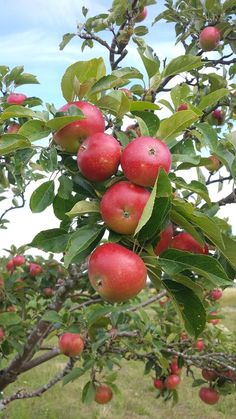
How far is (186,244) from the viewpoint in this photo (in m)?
1.05

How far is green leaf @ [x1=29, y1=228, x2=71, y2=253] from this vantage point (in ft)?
3.29

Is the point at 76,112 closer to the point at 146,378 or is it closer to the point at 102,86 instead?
the point at 102,86

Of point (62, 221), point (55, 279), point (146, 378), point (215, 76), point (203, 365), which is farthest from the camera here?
point (146, 378)

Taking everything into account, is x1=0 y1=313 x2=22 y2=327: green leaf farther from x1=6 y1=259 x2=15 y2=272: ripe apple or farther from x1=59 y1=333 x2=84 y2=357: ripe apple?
x1=6 y1=259 x2=15 y2=272: ripe apple

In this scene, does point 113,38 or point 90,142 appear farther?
point 113,38

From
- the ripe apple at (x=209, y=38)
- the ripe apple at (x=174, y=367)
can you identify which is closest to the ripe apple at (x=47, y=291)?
Answer: the ripe apple at (x=174, y=367)

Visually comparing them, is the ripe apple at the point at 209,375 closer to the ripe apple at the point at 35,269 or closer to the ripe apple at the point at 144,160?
the ripe apple at the point at 35,269

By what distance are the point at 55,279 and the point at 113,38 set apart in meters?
1.65

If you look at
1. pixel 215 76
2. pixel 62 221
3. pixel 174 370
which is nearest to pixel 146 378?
pixel 174 370

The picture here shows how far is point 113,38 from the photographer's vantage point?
8.23 feet

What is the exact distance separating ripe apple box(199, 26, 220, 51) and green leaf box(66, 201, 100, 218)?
1.75 metres

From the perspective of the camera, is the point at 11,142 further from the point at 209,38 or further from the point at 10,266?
the point at 10,266

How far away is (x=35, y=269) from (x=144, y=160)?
2487 mm

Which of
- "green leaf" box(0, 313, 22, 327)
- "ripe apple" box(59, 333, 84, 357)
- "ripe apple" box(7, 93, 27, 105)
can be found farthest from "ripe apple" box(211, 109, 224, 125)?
"green leaf" box(0, 313, 22, 327)
